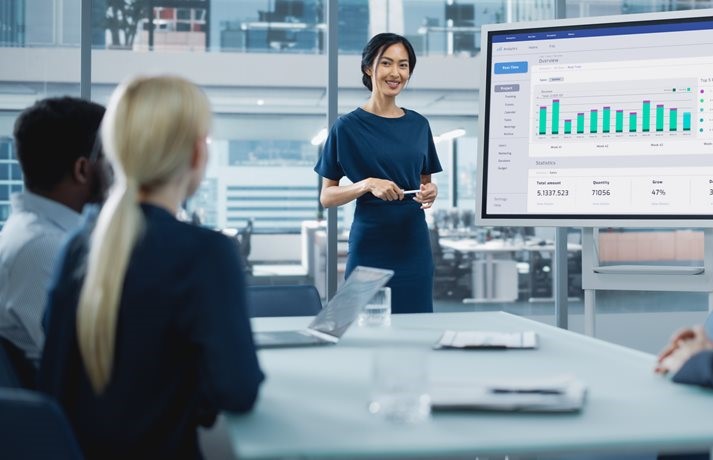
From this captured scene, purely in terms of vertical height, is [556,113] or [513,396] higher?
[556,113]

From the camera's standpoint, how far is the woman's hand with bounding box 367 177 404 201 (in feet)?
10.1

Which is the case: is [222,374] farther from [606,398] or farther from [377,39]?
[377,39]

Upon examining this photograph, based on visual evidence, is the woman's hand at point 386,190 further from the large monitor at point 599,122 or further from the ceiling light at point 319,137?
the ceiling light at point 319,137

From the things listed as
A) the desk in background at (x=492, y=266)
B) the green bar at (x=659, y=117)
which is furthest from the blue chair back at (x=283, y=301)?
the desk in background at (x=492, y=266)

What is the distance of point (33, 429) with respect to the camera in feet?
3.49

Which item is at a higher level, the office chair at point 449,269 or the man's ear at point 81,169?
the man's ear at point 81,169

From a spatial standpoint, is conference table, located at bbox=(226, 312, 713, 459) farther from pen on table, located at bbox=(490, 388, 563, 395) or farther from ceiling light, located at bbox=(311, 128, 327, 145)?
ceiling light, located at bbox=(311, 128, 327, 145)

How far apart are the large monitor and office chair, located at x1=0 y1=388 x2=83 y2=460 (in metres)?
2.42

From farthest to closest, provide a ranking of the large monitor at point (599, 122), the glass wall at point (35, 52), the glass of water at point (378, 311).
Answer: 1. the glass wall at point (35, 52)
2. the large monitor at point (599, 122)
3. the glass of water at point (378, 311)

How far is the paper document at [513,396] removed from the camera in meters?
1.33

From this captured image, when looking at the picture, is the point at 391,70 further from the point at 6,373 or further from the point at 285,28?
the point at 6,373

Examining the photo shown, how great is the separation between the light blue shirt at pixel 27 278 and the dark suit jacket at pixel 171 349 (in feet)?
1.43

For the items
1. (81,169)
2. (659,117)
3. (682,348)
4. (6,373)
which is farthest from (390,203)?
(6,373)

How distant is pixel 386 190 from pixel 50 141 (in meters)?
1.49
